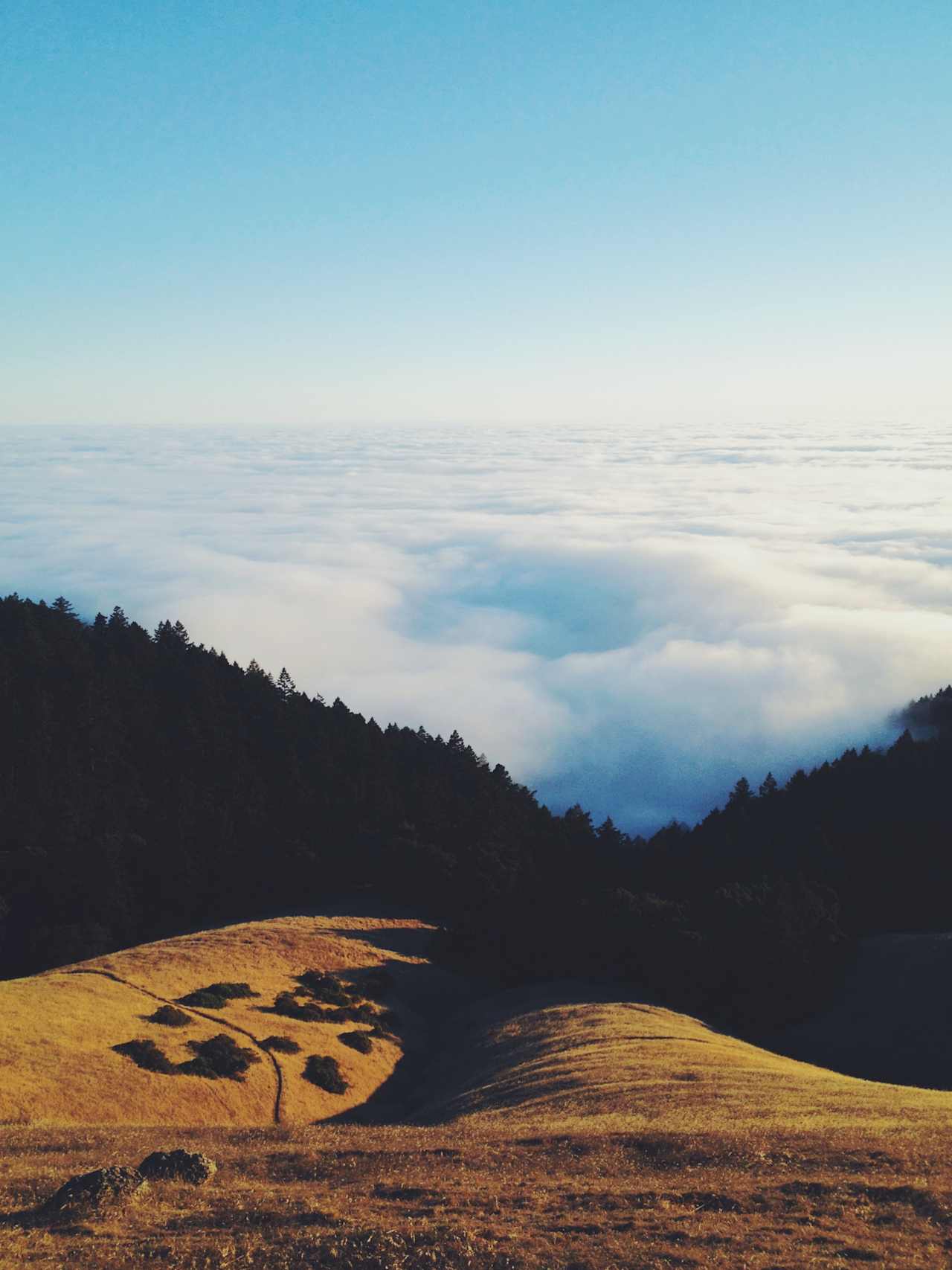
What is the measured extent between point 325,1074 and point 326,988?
10485 mm

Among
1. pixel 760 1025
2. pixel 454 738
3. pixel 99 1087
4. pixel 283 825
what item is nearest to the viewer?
pixel 99 1087

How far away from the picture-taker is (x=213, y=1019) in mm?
39594

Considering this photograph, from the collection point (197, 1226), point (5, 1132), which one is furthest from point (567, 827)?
point (197, 1226)

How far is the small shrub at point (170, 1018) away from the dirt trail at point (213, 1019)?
0.82 meters

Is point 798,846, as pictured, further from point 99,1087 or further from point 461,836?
point 99,1087

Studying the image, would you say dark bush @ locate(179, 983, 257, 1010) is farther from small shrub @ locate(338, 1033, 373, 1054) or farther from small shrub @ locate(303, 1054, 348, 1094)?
small shrub @ locate(303, 1054, 348, 1094)

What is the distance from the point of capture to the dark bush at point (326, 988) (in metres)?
46.6

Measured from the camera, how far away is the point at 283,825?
83.7 metres

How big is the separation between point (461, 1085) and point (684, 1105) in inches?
513

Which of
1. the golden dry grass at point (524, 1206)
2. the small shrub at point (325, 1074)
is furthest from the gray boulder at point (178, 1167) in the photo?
the small shrub at point (325, 1074)

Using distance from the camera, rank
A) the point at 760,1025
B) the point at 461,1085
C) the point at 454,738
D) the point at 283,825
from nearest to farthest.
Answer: the point at 461,1085 < the point at 760,1025 < the point at 283,825 < the point at 454,738

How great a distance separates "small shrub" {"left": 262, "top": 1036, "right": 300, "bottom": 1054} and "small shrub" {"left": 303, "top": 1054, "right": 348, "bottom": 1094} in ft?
2.81

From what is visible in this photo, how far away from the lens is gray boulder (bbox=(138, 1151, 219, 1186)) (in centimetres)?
1783

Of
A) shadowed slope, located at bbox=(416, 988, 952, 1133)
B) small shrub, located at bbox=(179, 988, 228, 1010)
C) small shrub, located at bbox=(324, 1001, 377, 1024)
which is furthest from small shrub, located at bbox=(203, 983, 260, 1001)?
shadowed slope, located at bbox=(416, 988, 952, 1133)
